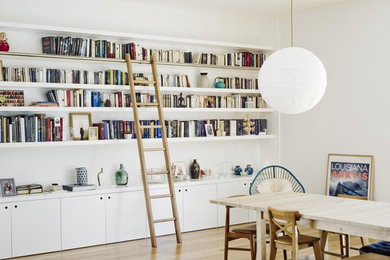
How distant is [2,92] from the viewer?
19.9 feet

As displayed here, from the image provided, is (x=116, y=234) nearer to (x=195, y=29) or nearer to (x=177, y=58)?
(x=177, y=58)

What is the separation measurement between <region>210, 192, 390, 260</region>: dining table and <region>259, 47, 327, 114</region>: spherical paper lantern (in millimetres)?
889

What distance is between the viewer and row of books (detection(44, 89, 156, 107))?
639cm

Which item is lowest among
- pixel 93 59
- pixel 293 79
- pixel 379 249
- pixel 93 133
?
pixel 379 249

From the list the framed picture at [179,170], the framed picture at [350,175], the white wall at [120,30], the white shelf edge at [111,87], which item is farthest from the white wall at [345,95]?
the framed picture at [179,170]

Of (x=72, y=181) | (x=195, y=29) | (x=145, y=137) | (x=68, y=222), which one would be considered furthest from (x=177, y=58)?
(x=68, y=222)

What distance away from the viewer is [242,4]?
7.28 metres

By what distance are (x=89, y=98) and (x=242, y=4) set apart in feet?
7.61

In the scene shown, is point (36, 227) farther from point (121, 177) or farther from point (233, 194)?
point (233, 194)

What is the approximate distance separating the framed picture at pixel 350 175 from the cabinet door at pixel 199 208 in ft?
4.94

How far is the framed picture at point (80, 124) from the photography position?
6574 millimetres

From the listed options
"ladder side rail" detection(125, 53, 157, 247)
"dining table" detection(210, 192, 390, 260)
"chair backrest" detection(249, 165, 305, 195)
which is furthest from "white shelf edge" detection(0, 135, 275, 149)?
"dining table" detection(210, 192, 390, 260)

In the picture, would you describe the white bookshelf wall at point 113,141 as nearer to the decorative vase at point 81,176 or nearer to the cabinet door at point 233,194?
the decorative vase at point 81,176

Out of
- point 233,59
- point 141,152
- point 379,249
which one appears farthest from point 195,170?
point 379,249
